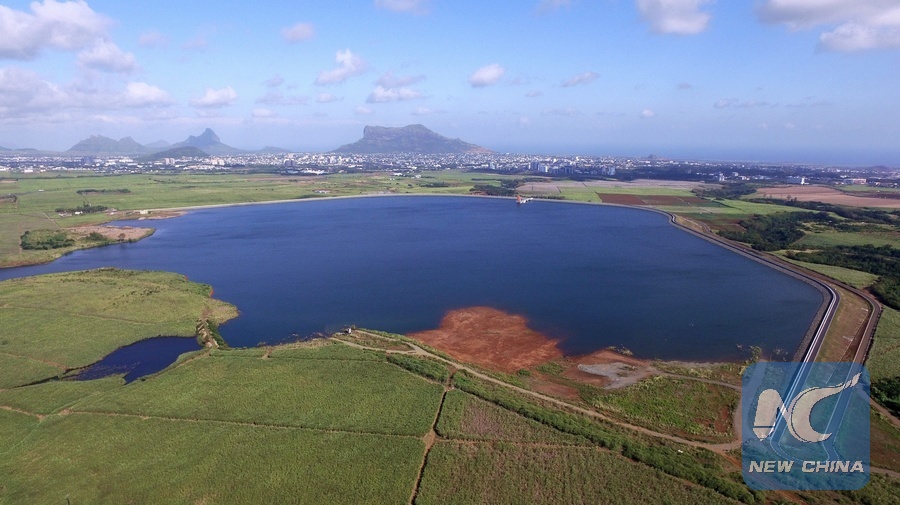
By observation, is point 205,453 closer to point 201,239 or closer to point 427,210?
point 201,239

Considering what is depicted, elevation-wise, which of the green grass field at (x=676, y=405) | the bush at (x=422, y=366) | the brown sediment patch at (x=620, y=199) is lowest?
the green grass field at (x=676, y=405)

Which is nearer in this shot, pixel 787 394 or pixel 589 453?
pixel 589 453

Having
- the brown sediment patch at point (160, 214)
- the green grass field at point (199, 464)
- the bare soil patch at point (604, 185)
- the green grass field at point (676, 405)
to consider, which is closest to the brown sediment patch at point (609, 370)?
the green grass field at point (676, 405)

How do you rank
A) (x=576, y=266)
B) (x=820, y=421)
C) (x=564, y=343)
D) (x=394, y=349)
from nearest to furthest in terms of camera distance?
(x=820, y=421) → (x=394, y=349) → (x=564, y=343) → (x=576, y=266)

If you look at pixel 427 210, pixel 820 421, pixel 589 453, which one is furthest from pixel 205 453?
pixel 427 210

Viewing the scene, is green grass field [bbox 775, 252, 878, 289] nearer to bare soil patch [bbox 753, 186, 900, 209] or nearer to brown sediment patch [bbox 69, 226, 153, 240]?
bare soil patch [bbox 753, 186, 900, 209]

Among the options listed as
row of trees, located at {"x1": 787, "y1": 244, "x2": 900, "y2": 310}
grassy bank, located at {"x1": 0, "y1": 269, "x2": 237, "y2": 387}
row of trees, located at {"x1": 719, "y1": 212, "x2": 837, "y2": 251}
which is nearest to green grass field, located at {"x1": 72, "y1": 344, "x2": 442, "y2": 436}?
grassy bank, located at {"x1": 0, "y1": 269, "x2": 237, "y2": 387}

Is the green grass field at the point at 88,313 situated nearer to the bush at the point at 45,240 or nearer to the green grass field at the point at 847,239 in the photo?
the bush at the point at 45,240
